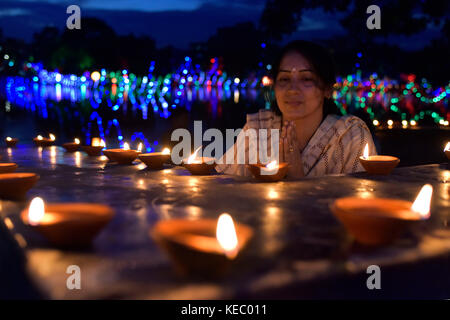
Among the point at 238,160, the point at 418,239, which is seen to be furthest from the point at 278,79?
the point at 418,239

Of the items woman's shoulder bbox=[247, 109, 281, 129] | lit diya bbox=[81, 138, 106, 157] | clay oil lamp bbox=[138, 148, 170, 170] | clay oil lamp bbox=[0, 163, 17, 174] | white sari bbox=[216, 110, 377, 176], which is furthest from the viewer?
woman's shoulder bbox=[247, 109, 281, 129]

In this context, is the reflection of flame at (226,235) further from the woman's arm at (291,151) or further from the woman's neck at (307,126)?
the woman's neck at (307,126)

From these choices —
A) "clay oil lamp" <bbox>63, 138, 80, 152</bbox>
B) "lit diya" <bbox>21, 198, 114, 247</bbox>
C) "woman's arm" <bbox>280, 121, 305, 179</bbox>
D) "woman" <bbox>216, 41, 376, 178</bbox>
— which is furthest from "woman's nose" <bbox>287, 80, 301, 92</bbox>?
"lit diya" <bbox>21, 198, 114, 247</bbox>

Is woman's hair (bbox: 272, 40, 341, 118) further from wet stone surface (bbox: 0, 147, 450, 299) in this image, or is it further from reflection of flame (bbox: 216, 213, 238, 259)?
reflection of flame (bbox: 216, 213, 238, 259)

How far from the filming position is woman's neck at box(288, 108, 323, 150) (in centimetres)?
398

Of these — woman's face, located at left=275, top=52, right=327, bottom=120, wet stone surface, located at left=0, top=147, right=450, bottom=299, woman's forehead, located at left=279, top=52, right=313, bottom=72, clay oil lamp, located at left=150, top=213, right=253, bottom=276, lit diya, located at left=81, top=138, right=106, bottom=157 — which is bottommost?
wet stone surface, located at left=0, top=147, right=450, bottom=299

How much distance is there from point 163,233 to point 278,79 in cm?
293

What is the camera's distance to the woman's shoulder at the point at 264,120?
4.20 metres

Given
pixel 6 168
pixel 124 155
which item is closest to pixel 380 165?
pixel 124 155

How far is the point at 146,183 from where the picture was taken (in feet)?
7.47

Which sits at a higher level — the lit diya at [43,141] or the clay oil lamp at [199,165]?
the lit diya at [43,141]

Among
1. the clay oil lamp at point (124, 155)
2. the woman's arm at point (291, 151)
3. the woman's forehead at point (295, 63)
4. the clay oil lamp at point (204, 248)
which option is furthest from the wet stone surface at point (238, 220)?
the woman's forehead at point (295, 63)

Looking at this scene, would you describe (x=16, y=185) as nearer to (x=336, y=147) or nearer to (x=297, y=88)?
(x=297, y=88)
